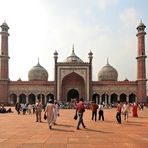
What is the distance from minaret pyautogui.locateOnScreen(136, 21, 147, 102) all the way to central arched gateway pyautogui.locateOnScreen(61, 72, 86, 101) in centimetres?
777

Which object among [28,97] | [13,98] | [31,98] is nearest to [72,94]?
[31,98]

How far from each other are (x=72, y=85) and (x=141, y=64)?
32.5ft

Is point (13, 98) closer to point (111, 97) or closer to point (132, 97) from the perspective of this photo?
point (111, 97)

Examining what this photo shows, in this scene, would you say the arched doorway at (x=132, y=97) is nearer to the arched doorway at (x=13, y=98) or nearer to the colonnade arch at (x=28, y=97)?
the colonnade arch at (x=28, y=97)

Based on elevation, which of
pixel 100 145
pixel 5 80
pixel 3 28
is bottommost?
pixel 100 145

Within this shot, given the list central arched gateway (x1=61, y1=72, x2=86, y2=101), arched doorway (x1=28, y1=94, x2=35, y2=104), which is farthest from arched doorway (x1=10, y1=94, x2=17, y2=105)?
central arched gateway (x1=61, y1=72, x2=86, y2=101)

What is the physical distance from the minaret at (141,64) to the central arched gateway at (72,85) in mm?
7769

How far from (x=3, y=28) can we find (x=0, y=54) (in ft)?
12.1

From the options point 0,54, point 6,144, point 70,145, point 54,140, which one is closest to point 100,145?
point 70,145

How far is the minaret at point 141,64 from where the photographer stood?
43594mm

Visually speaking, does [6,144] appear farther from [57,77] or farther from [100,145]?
[57,77]

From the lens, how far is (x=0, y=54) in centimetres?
4541

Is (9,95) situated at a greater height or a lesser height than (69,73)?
lesser

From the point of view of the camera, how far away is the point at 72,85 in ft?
152
